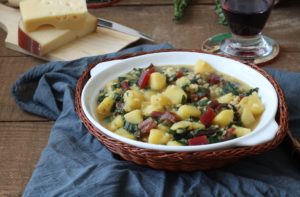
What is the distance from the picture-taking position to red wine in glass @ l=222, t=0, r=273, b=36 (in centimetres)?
154

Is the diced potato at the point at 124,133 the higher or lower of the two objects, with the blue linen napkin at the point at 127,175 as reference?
higher

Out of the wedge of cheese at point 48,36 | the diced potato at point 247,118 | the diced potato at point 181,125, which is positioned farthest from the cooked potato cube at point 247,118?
the wedge of cheese at point 48,36

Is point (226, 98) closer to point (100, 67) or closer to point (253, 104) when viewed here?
point (253, 104)

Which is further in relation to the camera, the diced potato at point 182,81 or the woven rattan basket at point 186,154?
the diced potato at point 182,81

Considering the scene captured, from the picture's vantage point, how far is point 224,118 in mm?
1092

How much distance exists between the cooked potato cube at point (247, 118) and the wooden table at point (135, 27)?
1.45ft

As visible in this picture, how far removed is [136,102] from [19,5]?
3.01 ft

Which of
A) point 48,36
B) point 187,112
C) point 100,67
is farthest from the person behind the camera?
point 48,36

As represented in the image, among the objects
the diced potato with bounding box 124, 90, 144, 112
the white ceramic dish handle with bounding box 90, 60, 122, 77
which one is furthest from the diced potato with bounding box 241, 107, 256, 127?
the white ceramic dish handle with bounding box 90, 60, 122, 77

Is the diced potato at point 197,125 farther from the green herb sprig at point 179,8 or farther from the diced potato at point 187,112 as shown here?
the green herb sprig at point 179,8

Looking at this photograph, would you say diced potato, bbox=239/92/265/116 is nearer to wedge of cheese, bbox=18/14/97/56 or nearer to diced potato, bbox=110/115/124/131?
diced potato, bbox=110/115/124/131

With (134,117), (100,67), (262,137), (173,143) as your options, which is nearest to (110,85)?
(100,67)

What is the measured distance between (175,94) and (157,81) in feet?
0.23

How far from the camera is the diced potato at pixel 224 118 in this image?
1092 mm
